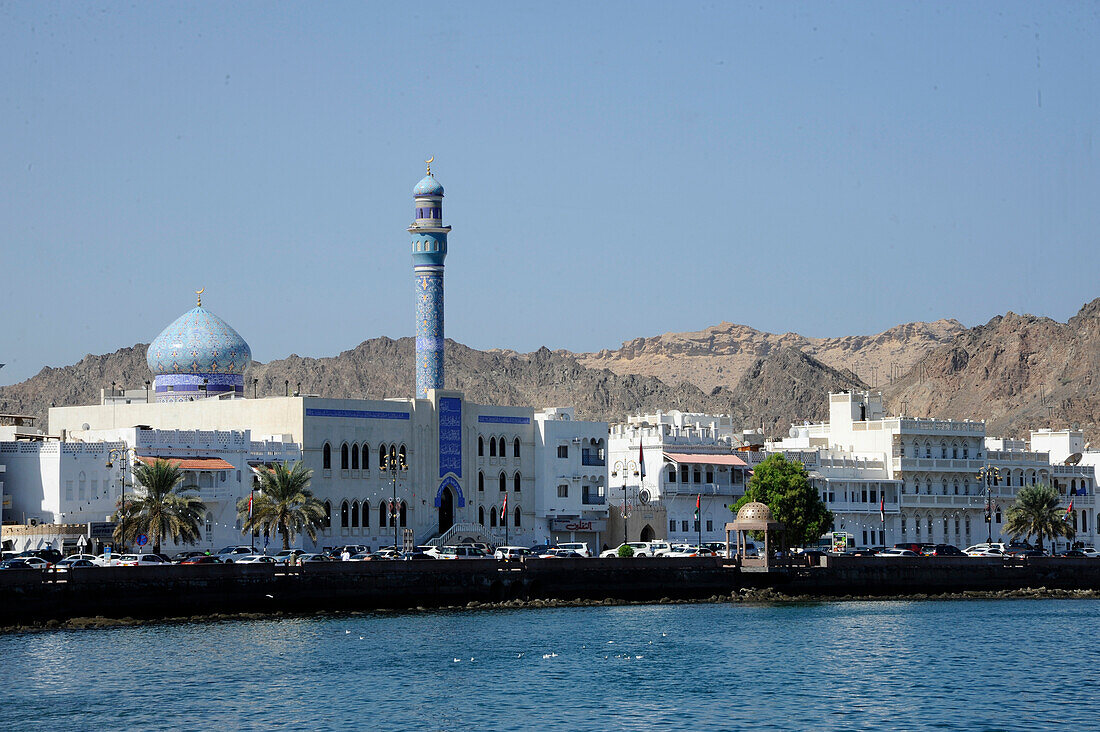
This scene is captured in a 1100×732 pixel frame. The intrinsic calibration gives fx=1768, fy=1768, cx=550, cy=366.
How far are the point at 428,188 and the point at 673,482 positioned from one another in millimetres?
21420

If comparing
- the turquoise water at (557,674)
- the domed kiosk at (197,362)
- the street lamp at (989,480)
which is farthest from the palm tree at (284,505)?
the street lamp at (989,480)

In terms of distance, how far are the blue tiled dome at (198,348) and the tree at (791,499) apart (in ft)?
95.1

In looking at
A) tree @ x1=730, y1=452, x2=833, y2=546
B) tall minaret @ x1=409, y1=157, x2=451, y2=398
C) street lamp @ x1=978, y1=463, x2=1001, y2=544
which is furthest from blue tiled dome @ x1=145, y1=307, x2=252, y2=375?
street lamp @ x1=978, y1=463, x2=1001, y2=544

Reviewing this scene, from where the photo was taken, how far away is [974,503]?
110m

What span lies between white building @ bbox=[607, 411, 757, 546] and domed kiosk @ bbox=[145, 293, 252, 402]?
878 inches

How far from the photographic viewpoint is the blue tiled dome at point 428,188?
3725 inches

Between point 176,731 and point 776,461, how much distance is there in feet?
194

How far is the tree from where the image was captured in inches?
3750

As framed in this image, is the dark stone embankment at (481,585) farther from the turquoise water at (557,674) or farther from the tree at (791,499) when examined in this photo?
the tree at (791,499)

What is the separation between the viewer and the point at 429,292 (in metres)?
93.6

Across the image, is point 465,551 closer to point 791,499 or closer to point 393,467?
point 393,467

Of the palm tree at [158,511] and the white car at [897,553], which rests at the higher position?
the palm tree at [158,511]

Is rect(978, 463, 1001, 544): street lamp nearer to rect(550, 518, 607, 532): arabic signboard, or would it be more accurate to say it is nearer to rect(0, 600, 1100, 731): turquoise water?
rect(550, 518, 607, 532): arabic signboard

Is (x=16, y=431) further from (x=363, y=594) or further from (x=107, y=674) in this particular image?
(x=107, y=674)
